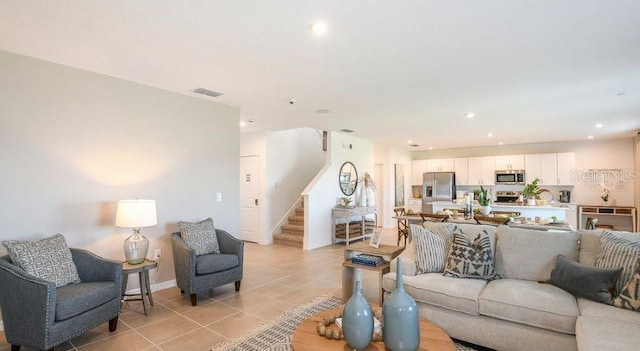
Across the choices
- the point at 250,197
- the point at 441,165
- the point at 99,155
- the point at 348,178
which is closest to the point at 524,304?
the point at 99,155

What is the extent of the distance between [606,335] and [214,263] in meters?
3.40

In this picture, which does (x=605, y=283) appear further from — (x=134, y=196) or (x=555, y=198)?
(x=555, y=198)

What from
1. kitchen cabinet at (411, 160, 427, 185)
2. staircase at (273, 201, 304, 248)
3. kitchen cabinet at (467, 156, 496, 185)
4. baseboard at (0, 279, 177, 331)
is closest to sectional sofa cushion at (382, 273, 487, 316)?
baseboard at (0, 279, 177, 331)

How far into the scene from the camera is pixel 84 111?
139 inches

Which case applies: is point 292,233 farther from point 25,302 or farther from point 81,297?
point 25,302

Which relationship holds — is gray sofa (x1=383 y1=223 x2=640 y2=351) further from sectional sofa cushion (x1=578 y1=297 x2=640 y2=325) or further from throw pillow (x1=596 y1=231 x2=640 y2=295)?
throw pillow (x1=596 y1=231 x2=640 y2=295)

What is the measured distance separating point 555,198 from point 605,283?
7.46 m

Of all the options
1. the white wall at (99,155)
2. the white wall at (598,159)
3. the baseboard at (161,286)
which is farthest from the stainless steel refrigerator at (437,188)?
the baseboard at (161,286)

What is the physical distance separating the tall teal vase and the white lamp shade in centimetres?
278

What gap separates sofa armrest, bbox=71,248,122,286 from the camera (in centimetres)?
296

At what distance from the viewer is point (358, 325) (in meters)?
Answer: 1.74

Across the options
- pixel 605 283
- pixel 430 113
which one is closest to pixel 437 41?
pixel 605 283

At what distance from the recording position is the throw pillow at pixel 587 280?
236cm

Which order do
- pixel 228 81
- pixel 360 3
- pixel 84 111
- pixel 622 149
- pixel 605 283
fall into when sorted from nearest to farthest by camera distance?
pixel 360 3 < pixel 605 283 < pixel 84 111 < pixel 228 81 < pixel 622 149
